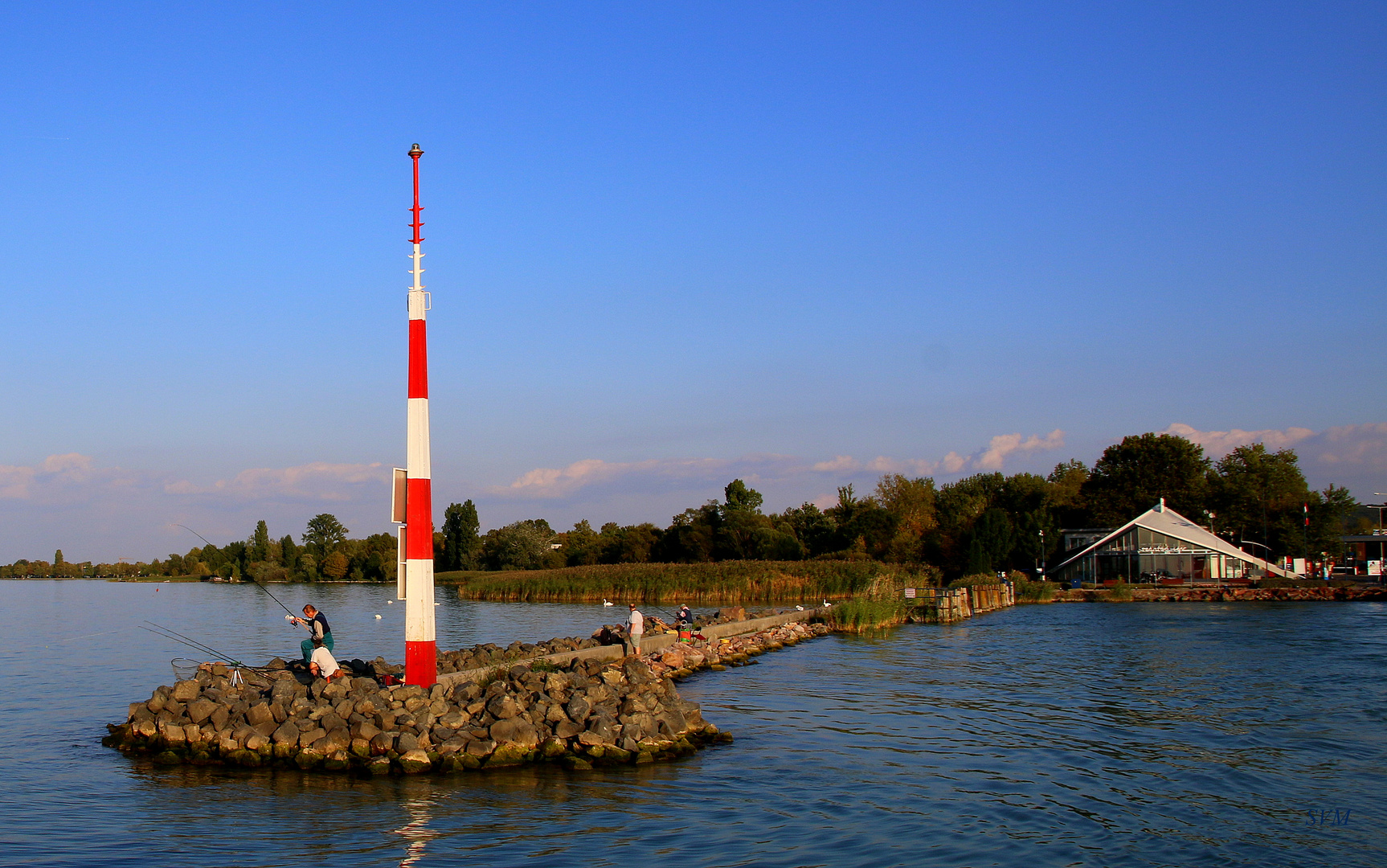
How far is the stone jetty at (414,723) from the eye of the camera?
13.5 metres

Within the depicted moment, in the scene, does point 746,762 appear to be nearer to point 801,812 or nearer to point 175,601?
point 801,812

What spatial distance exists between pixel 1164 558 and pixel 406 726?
61520 mm

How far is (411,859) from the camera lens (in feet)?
31.7

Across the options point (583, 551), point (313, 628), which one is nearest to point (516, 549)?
point (583, 551)

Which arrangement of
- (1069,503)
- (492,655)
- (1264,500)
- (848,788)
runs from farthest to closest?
(1069,503), (1264,500), (492,655), (848,788)

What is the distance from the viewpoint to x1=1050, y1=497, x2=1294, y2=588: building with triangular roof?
212 ft

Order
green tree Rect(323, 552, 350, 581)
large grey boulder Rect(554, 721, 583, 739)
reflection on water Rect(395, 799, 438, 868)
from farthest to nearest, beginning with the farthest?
green tree Rect(323, 552, 350, 581) → large grey boulder Rect(554, 721, 583, 739) → reflection on water Rect(395, 799, 438, 868)

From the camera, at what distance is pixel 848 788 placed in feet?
41.5

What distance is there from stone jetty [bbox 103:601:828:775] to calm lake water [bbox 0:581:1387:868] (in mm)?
450

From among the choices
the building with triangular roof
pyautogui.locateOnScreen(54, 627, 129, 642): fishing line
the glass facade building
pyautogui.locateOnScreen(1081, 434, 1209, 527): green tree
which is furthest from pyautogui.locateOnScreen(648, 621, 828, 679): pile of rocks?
pyautogui.locateOnScreen(1081, 434, 1209, 527): green tree

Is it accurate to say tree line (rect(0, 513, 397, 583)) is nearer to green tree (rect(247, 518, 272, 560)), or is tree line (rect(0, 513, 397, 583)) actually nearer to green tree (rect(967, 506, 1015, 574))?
green tree (rect(247, 518, 272, 560))

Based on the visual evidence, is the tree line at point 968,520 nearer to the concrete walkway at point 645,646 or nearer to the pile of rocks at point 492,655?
the concrete walkway at point 645,646

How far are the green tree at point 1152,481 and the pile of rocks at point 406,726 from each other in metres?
79.3

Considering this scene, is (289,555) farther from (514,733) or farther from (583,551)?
(514,733)
